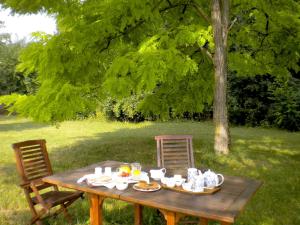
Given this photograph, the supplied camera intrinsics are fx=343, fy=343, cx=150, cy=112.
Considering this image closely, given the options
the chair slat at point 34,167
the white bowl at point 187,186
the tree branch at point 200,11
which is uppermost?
the tree branch at point 200,11

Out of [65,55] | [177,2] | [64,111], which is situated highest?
[177,2]

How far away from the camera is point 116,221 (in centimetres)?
516

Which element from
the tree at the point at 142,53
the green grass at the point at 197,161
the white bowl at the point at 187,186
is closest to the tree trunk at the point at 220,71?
the tree at the point at 142,53

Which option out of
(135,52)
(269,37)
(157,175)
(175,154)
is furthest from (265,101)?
(157,175)

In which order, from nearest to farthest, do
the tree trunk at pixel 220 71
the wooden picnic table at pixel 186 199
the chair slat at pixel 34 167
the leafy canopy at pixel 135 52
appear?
the wooden picnic table at pixel 186 199
the chair slat at pixel 34 167
the leafy canopy at pixel 135 52
the tree trunk at pixel 220 71

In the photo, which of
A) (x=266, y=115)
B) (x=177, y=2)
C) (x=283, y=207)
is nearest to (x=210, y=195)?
(x=283, y=207)

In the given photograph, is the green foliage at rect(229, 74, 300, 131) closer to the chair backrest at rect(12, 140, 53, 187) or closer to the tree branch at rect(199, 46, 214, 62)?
the tree branch at rect(199, 46, 214, 62)

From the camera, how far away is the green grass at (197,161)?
17.7 feet

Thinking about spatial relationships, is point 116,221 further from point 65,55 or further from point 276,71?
point 276,71

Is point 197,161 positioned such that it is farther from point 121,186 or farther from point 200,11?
point 121,186

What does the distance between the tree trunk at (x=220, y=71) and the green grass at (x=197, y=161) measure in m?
0.53

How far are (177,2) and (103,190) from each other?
7300mm

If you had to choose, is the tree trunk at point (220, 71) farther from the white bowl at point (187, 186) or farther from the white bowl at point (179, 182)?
the white bowl at point (187, 186)

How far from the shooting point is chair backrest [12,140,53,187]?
4.63 meters
